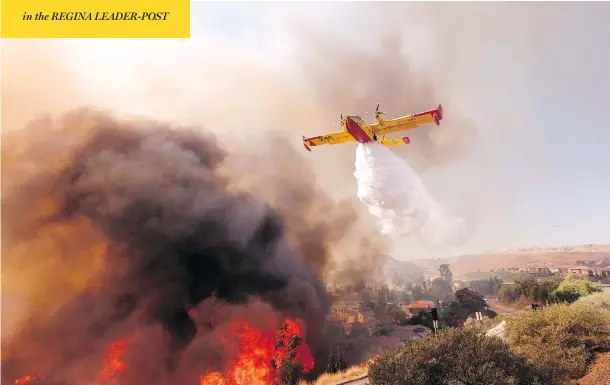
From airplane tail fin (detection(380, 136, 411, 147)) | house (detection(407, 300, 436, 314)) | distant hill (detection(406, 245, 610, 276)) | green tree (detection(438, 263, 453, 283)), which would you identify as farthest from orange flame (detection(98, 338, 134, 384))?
distant hill (detection(406, 245, 610, 276))

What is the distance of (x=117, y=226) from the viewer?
984 inches

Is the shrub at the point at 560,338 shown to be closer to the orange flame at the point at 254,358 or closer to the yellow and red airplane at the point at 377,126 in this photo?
the yellow and red airplane at the point at 377,126

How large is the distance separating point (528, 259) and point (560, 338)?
102 meters

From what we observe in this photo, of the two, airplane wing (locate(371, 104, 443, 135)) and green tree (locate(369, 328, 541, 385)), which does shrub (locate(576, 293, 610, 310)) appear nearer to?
green tree (locate(369, 328, 541, 385))

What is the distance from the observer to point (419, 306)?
49.7 metres

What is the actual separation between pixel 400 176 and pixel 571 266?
93564mm

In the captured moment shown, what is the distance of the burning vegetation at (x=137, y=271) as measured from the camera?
2214 cm

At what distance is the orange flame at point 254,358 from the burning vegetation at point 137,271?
7 cm

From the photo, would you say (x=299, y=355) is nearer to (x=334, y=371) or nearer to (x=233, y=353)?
(x=334, y=371)

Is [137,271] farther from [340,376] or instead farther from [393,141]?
[393,141]

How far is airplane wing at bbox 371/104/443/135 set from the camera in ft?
76.6

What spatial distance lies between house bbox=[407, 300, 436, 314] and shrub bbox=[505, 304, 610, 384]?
1028 inches

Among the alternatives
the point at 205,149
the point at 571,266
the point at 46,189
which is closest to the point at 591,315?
the point at 205,149

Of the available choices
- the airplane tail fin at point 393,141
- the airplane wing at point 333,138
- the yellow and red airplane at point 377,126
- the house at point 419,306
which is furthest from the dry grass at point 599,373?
the house at point 419,306
